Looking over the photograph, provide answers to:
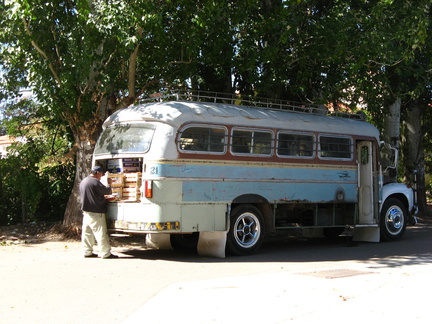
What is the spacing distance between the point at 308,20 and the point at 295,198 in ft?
19.2

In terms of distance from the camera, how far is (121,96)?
48.9 feet

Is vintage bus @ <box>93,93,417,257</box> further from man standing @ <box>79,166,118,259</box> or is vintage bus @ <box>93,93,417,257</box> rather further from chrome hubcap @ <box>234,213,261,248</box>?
man standing @ <box>79,166,118,259</box>

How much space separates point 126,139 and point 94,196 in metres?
1.25

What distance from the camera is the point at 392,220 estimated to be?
14.1 meters

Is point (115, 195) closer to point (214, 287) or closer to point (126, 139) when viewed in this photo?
point (126, 139)

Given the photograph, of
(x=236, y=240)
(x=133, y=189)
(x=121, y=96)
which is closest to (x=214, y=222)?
(x=236, y=240)

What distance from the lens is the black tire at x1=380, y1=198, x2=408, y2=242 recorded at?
13914 mm

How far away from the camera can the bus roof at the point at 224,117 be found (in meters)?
10.7

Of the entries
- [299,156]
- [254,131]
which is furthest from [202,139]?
[299,156]

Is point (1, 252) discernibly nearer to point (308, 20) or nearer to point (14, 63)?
point (14, 63)

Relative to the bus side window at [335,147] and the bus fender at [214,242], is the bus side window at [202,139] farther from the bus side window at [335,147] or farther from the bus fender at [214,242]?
the bus side window at [335,147]

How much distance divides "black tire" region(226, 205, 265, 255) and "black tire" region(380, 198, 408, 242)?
3.74 m

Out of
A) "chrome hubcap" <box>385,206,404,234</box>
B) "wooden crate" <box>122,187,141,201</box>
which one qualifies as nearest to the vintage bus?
"wooden crate" <box>122,187,141,201</box>

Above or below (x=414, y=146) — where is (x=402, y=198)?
below
